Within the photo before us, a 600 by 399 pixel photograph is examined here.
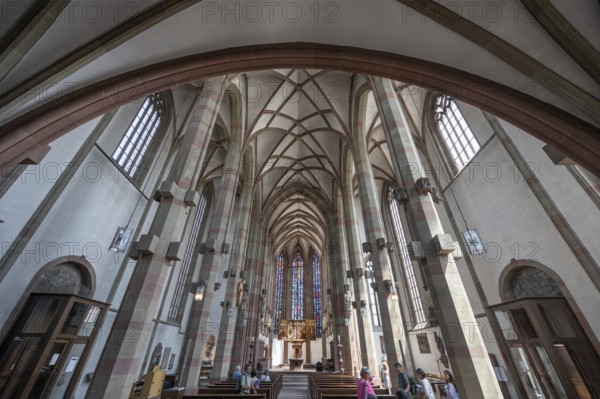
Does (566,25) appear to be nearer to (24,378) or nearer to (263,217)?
(24,378)

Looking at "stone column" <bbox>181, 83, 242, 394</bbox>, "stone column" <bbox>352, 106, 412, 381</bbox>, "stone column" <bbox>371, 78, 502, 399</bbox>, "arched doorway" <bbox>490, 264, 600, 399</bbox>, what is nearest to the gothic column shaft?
"stone column" <bbox>352, 106, 412, 381</bbox>

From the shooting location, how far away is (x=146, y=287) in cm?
541

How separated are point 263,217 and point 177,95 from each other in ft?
39.5

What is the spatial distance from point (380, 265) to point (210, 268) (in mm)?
6730

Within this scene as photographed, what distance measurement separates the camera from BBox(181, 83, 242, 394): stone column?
8227 mm

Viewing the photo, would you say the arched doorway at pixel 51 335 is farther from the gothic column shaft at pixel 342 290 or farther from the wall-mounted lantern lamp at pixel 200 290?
the gothic column shaft at pixel 342 290

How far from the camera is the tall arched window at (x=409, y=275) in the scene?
1496 centimetres

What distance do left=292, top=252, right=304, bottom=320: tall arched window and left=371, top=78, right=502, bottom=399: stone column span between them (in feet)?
103

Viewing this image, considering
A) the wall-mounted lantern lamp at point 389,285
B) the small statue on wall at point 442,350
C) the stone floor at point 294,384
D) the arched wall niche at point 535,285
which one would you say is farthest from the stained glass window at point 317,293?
the arched wall niche at point 535,285

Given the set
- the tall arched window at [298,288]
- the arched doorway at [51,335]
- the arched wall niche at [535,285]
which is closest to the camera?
the arched wall niche at [535,285]

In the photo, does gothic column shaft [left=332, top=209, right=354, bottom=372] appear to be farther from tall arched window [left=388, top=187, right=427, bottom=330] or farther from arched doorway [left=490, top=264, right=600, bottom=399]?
arched doorway [left=490, top=264, right=600, bottom=399]

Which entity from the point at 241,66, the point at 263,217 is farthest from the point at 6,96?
the point at 263,217

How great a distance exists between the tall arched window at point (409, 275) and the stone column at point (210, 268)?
31.5ft

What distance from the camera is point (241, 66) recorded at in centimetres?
558
